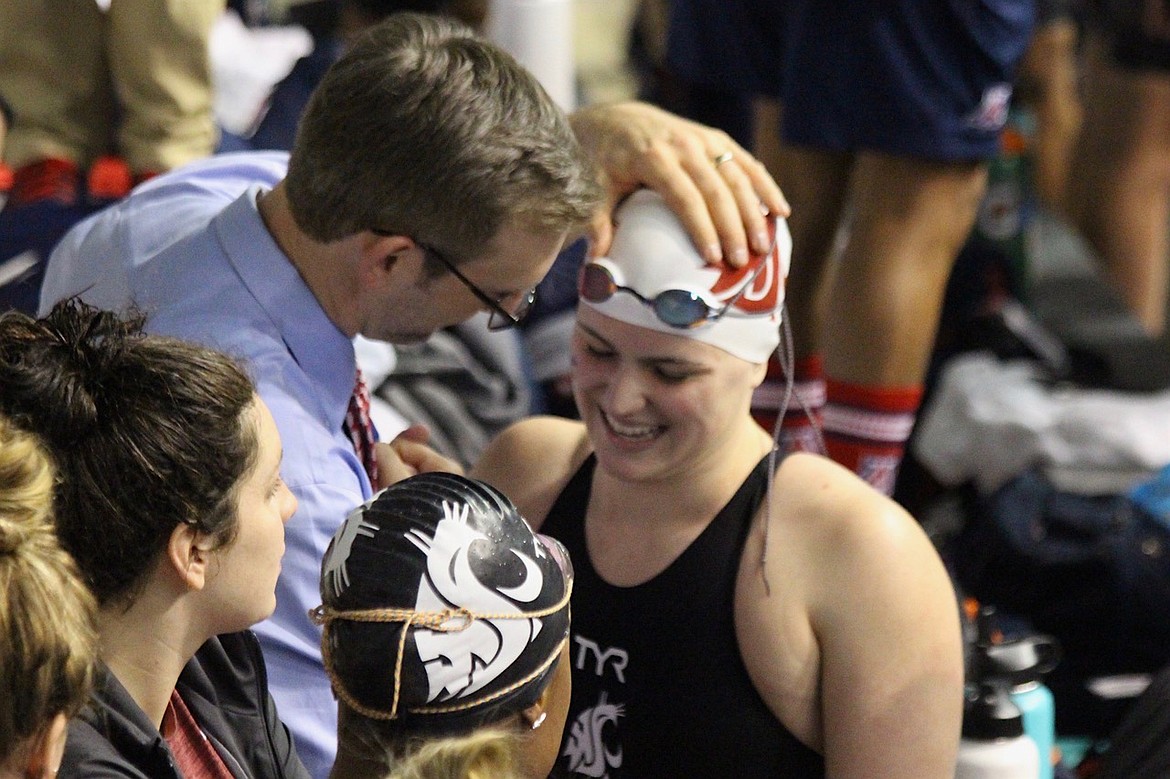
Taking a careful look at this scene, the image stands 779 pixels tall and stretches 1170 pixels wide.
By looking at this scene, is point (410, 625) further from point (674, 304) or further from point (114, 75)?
point (114, 75)

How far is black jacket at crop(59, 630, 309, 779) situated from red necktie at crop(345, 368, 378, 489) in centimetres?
45

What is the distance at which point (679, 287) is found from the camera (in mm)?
1995

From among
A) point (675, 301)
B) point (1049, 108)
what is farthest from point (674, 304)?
point (1049, 108)

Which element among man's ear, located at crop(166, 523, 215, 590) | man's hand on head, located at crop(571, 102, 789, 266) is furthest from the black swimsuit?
man's ear, located at crop(166, 523, 215, 590)

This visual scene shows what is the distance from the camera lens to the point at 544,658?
1545 millimetres

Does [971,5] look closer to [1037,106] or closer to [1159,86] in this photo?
[1159,86]

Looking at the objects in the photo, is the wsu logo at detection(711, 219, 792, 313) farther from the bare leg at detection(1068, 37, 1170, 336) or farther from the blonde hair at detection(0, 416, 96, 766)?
the bare leg at detection(1068, 37, 1170, 336)

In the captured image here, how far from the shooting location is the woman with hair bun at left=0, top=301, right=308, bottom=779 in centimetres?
149

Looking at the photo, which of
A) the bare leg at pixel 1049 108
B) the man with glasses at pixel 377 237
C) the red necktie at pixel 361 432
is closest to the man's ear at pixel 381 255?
the man with glasses at pixel 377 237

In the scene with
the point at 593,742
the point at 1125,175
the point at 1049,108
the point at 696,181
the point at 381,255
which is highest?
the point at 696,181

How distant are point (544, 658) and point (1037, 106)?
14.5ft

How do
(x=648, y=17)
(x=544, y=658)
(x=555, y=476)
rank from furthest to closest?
1. (x=648, y=17)
2. (x=555, y=476)
3. (x=544, y=658)

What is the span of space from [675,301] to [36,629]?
0.96 metres

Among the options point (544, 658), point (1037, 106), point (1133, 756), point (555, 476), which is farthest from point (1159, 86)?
point (544, 658)
